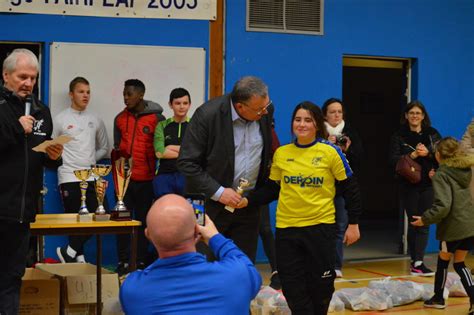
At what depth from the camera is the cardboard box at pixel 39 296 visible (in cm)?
468

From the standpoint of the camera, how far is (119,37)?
736 centimetres

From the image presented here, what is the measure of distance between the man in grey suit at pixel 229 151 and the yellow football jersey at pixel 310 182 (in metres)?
0.18

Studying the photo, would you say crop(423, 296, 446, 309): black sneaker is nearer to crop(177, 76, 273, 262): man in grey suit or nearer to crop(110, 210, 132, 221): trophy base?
crop(177, 76, 273, 262): man in grey suit

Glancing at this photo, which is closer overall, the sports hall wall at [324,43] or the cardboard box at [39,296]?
the cardboard box at [39,296]

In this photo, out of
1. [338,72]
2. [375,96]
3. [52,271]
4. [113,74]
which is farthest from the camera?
[375,96]

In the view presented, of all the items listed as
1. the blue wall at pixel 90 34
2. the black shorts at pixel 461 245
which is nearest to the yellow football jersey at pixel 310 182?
the black shorts at pixel 461 245

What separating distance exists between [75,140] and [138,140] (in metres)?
0.57

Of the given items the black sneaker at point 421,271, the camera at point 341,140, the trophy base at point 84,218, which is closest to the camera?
the trophy base at point 84,218

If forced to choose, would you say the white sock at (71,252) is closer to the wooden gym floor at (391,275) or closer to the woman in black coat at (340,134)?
the wooden gym floor at (391,275)

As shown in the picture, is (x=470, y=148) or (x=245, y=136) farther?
(x=470, y=148)

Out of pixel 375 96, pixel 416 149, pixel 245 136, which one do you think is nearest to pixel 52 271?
pixel 245 136

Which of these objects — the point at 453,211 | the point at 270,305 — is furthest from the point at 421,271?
the point at 270,305

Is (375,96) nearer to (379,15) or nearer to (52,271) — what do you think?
(379,15)

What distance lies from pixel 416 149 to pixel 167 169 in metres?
2.38
